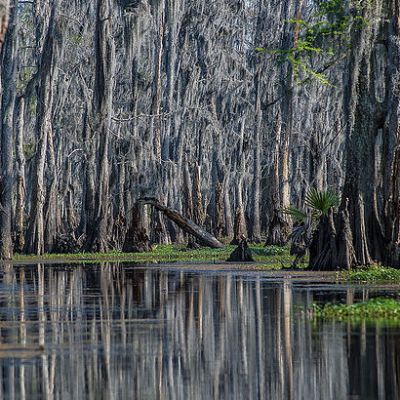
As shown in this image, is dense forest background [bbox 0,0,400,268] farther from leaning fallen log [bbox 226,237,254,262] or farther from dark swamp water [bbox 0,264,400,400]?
dark swamp water [bbox 0,264,400,400]

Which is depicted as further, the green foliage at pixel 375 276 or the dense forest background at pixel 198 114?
the dense forest background at pixel 198 114

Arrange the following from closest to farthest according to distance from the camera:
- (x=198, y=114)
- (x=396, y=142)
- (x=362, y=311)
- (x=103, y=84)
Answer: (x=362, y=311) < (x=396, y=142) < (x=103, y=84) < (x=198, y=114)

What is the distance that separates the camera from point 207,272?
31312 mm

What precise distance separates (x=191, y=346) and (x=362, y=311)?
157 inches

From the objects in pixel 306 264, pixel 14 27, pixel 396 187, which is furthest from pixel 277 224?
pixel 396 187

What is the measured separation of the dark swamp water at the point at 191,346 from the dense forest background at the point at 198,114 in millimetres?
7594

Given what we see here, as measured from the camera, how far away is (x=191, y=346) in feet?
47.0

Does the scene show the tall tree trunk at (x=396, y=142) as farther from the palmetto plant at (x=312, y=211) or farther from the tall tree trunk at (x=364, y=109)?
the palmetto plant at (x=312, y=211)

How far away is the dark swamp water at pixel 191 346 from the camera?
11.1 meters

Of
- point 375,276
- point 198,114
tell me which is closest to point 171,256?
point 375,276

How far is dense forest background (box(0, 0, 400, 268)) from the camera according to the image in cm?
3069

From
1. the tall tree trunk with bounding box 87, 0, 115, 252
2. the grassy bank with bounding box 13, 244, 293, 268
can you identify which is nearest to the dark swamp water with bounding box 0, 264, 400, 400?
the grassy bank with bounding box 13, 244, 293, 268

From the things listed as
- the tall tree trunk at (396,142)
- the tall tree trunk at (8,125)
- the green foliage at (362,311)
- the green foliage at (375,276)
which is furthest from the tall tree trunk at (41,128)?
the green foliage at (362,311)

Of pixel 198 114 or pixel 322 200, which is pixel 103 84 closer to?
pixel 198 114
